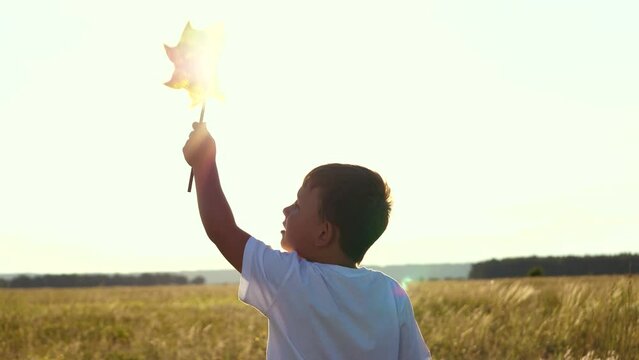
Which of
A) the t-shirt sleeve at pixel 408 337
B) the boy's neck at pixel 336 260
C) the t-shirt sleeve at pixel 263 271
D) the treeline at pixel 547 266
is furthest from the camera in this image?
the treeline at pixel 547 266

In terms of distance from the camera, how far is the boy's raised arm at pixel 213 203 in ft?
7.29

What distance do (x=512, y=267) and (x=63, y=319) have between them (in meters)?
74.2

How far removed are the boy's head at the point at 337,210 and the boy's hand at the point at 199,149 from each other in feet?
0.92

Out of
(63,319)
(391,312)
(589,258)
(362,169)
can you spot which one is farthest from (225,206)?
(589,258)

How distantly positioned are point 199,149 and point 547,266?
260 feet

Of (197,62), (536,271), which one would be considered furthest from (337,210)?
(536,271)

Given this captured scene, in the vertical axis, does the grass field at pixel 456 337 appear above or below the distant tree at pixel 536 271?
above

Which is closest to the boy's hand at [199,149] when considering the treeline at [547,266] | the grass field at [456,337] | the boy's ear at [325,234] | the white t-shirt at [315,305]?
the white t-shirt at [315,305]

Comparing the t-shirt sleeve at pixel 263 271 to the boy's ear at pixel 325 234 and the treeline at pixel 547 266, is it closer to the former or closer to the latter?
the boy's ear at pixel 325 234

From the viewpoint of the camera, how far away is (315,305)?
86.7 inches

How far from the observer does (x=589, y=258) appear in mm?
75000

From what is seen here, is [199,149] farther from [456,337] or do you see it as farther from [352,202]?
[456,337]

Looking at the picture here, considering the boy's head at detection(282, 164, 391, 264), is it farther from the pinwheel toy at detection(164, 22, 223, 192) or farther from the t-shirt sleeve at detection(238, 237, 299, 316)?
the pinwheel toy at detection(164, 22, 223, 192)

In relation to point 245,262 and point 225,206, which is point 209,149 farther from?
point 245,262
